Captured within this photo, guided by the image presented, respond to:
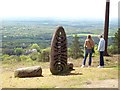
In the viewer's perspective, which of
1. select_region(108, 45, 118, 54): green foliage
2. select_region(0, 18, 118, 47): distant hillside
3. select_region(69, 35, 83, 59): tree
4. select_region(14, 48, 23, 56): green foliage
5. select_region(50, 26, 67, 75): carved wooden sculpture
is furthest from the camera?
select_region(0, 18, 118, 47): distant hillside

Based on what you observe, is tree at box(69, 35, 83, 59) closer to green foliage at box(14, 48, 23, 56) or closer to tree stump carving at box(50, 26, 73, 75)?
green foliage at box(14, 48, 23, 56)

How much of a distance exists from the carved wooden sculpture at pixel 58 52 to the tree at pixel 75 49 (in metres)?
5.64

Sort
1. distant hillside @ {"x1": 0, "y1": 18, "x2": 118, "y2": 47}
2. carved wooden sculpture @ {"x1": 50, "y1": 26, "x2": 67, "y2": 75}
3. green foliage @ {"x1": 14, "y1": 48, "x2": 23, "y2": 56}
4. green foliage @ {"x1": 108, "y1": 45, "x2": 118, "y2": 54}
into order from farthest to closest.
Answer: distant hillside @ {"x1": 0, "y1": 18, "x2": 118, "y2": 47}
green foliage @ {"x1": 108, "y1": 45, "x2": 118, "y2": 54}
green foliage @ {"x1": 14, "y1": 48, "x2": 23, "y2": 56}
carved wooden sculpture @ {"x1": 50, "y1": 26, "x2": 67, "y2": 75}

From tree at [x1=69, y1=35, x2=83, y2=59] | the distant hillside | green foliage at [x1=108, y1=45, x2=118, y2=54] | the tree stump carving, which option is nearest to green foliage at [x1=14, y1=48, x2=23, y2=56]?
the distant hillside

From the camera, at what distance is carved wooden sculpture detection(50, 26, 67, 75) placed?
43.2ft

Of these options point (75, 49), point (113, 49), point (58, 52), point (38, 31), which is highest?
point (58, 52)

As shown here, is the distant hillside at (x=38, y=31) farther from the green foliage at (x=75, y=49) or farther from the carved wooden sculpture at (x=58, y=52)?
the carved wooden sculpture at (x=58, y=52)


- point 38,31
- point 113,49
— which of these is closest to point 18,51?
point 113,49

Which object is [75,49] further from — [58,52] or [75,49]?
[58,52]

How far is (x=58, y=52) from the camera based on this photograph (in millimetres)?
13227

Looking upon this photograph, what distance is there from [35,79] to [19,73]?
0.93m

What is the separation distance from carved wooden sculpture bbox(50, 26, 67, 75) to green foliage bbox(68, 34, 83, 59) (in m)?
5.64

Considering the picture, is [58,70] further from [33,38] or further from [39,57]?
[33,38]

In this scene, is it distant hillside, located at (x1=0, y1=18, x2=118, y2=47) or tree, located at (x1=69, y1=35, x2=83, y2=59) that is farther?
distant hillside, located at (x1=0, y1=18, x2=118, y2=47)
